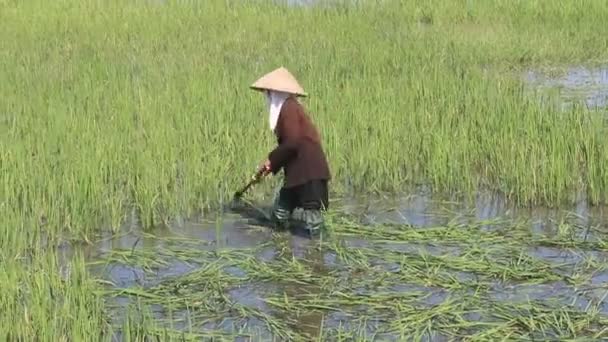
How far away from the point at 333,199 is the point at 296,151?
2.78 ft

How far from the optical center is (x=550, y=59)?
9.80 meters

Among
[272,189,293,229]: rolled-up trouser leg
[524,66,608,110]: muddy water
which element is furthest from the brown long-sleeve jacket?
[524,66,608,110]: muddy water

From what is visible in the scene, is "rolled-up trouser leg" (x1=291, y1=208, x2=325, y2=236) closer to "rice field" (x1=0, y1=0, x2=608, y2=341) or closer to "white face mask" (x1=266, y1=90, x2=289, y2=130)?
"rice field" (x1=0, y1=0, x2=608, y2=341)

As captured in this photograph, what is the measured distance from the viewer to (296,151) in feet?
15.7

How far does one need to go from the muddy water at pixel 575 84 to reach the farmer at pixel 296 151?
308 centimetres

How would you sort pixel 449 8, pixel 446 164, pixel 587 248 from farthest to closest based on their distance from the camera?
1. pixel 449 8
2. pixel 446 164
3. pixel 587 248

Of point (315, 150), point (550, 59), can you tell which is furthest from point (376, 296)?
point (550, 59)

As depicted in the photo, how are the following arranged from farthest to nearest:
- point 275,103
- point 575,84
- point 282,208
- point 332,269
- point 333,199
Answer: point 575,84
point 333,199
point 282,208
point 275,103
point 332,269

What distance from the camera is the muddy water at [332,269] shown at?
3881 millimetres

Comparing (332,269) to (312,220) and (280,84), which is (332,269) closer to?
(312,220)

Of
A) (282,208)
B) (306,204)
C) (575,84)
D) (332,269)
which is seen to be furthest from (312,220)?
(575,84)

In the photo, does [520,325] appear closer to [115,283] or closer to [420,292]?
[420,292]

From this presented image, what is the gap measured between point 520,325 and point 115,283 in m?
1.77

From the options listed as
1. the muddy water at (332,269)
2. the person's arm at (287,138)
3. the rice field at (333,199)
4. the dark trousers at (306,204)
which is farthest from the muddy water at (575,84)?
the person's arm at (287,138)
